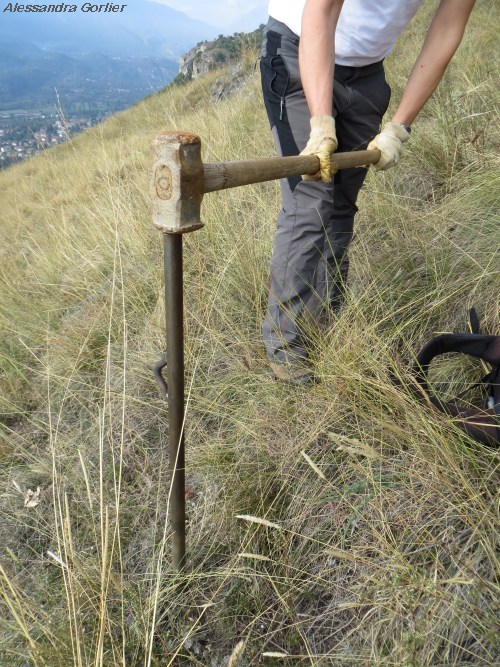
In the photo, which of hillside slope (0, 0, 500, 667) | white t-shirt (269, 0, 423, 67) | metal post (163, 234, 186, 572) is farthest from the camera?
white t-shirt (269, 0, 423, 67)

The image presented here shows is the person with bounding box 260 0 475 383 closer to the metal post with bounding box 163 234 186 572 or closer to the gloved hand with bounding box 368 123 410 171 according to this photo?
the gloved hand with bounding box 368 123 410 171

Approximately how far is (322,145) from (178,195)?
0.59 metres

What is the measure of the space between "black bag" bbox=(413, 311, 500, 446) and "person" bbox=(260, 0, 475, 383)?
1.19 ft

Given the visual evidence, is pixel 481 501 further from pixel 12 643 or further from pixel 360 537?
pixel 12 643

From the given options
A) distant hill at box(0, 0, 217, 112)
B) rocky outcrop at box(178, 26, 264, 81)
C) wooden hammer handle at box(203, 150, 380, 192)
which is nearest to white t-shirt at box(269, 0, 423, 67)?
wooden hammer handle at box(203, 150, 380, 192)

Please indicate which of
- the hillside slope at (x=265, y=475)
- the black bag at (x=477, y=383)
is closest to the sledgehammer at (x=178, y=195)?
the hillside slope at (x=265, y=475)

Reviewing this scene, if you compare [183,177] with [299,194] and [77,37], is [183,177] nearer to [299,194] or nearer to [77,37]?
[299,194]

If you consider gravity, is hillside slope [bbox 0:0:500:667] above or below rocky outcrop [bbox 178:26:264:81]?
below

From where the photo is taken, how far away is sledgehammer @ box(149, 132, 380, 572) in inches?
29.3

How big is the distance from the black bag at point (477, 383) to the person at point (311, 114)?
0.36m

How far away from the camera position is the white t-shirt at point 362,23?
1.43 metres

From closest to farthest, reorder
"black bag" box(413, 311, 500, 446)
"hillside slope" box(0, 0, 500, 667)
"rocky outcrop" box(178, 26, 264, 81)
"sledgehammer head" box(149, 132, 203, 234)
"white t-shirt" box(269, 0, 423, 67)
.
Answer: "sledgehammer head" box(149, 132, 203, 234), "hillside slope" box(0, 0, 500, 667), "black bag" box(413, 311, 500, 446), "white t-shirt" box(269, 0, 423, 67), "rocky outcrop" box(178, 26, 264, 81)

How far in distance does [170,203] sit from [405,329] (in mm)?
1180

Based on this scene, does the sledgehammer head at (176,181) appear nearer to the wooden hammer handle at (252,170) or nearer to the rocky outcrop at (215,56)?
the wooden hammer handle at (252,170)
